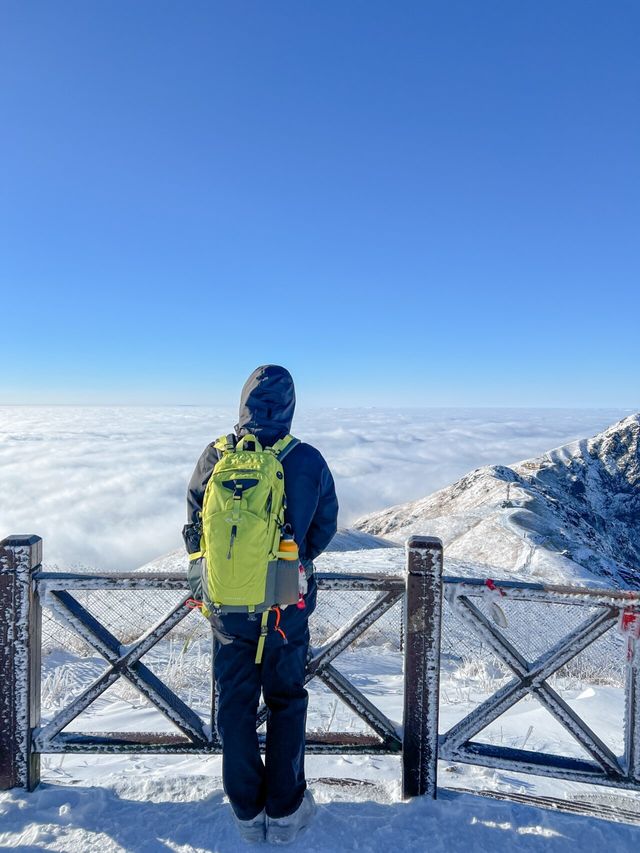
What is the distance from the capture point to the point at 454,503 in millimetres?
33156

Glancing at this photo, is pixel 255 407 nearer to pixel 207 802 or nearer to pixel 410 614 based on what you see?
pixel 410 614

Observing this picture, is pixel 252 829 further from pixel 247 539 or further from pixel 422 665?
pixel 247 539

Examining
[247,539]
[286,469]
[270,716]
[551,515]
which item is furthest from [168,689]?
[551,515]

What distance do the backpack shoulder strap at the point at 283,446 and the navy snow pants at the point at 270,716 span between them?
0.89 metres

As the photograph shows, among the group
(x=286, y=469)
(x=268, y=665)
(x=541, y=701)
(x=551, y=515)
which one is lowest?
(x=551, y=515)

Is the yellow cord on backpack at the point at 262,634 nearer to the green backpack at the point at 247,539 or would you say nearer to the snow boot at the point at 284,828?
the green backpack at the point at 247,539

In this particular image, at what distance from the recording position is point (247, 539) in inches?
113

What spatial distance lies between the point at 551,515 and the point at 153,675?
2727 cm

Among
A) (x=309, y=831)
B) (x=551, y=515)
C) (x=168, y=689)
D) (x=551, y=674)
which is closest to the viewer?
(x=309, y=831)

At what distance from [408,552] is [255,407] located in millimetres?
1439

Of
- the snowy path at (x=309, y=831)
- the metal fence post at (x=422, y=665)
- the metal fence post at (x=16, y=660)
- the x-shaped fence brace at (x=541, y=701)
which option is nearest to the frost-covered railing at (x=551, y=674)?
the x-shaped fence brace at (x=541, y=701)

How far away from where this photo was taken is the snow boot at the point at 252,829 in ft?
10.3

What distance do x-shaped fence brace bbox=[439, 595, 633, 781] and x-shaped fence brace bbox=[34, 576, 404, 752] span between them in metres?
0.45

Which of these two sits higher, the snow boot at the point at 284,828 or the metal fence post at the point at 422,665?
the metal fence post at the point at 422,665
